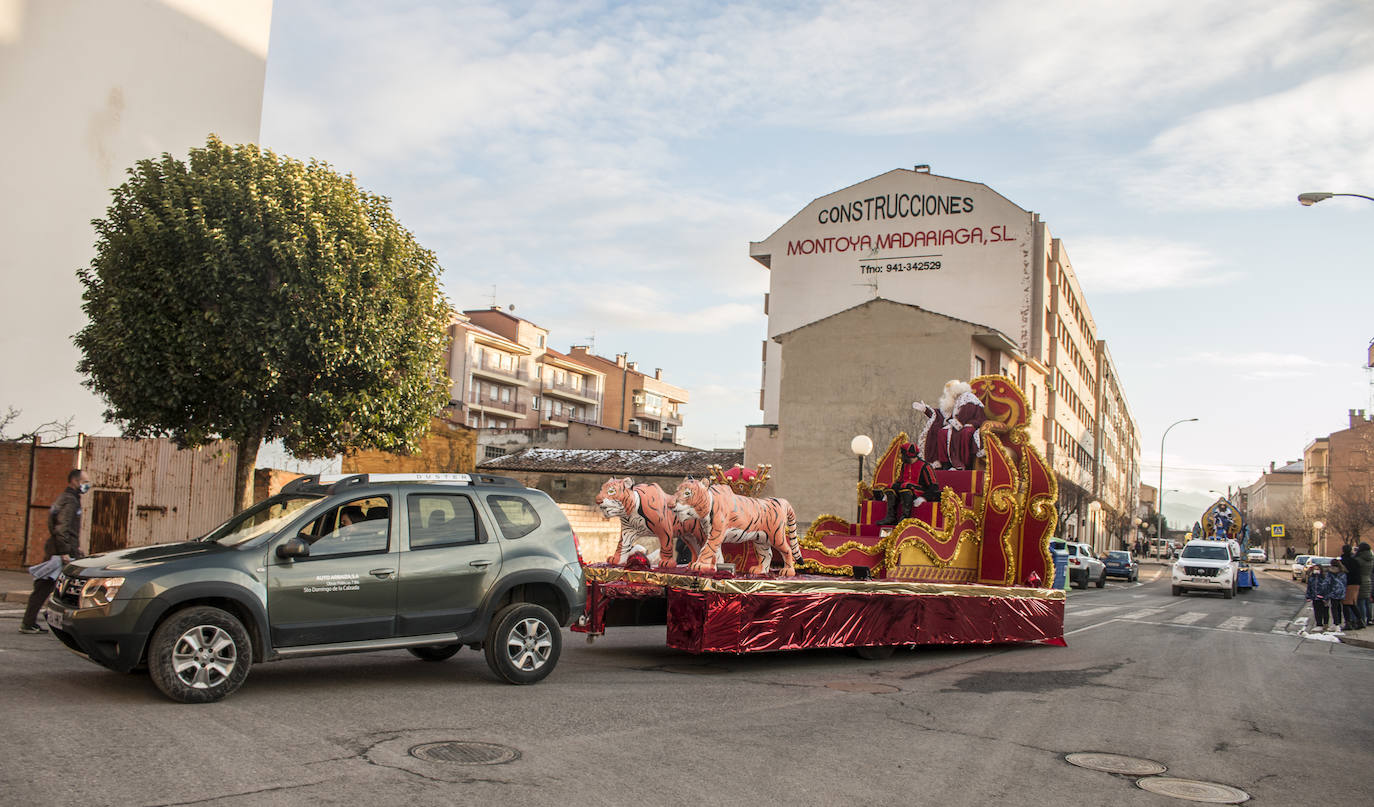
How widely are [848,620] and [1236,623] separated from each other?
563 inches

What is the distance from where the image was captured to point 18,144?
26141mm

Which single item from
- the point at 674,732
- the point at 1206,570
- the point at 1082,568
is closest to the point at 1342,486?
the point at 1082,568

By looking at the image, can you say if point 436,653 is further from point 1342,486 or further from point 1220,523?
point 1342,486

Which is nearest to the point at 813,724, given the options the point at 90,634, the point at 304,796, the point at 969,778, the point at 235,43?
the point at 969,778

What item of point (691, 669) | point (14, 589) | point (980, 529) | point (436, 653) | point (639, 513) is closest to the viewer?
point (436, 653)

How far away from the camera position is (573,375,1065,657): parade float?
35.0 feet

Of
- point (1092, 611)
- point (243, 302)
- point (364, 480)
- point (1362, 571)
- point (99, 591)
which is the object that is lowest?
point (1092, 611)

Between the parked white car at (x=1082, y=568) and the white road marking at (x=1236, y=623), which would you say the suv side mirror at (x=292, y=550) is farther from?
the parked white car at (x=1082, y=568)

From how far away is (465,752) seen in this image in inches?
256

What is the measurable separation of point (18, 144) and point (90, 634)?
23.9m

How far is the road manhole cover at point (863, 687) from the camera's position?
32.3 feet

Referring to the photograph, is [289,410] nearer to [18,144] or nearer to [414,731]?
[414,731]

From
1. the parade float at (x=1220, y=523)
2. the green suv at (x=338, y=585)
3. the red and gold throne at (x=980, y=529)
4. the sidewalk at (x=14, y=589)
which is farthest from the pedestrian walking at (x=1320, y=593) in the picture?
the parade float at (x=1220, y=523)

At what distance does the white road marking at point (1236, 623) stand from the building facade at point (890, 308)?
16.5m
